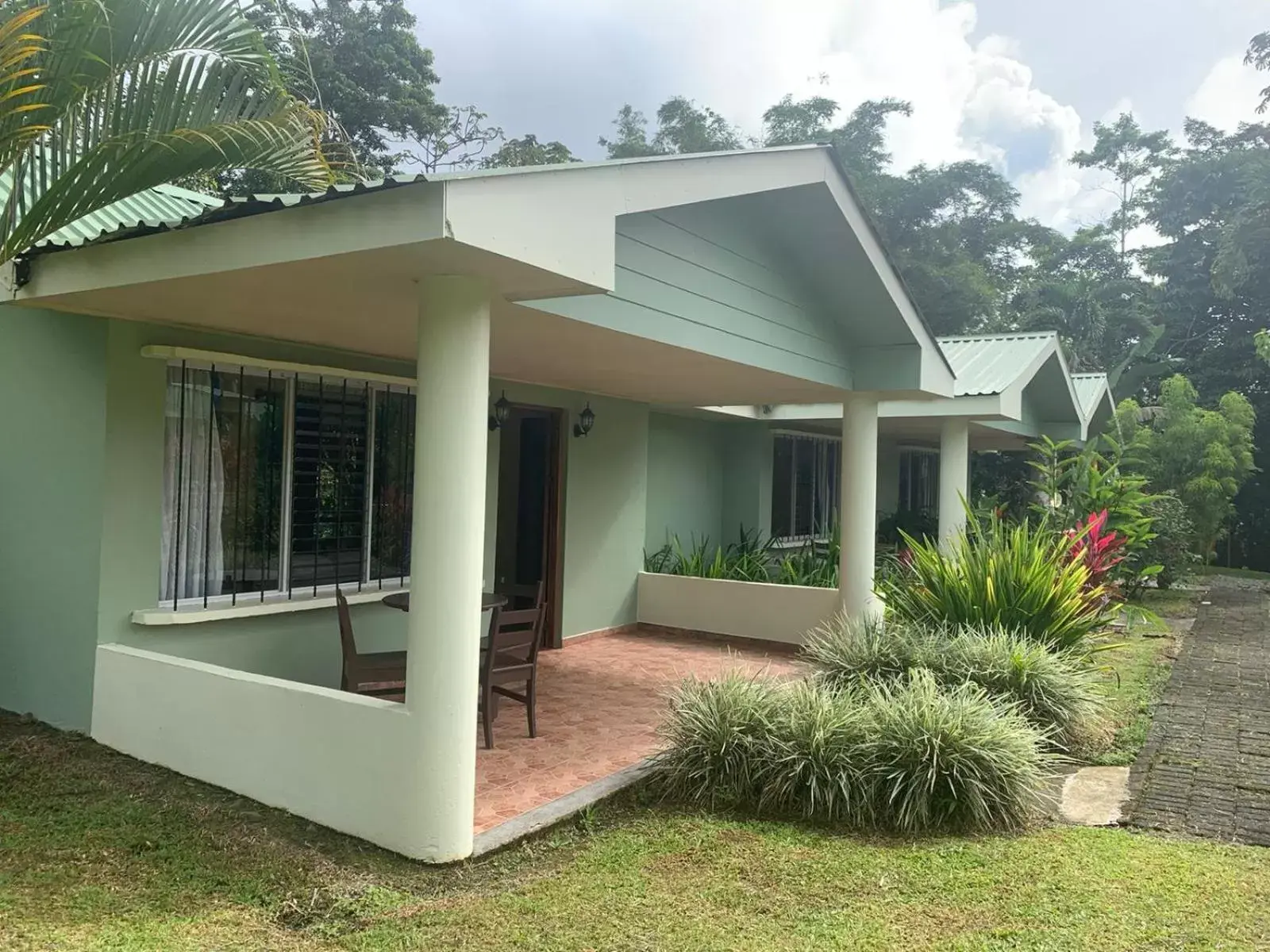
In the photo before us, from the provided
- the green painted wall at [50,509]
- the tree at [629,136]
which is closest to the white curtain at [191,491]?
the green painted wall at [50,509]

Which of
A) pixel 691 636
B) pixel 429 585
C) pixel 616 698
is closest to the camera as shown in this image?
pixel 429 585

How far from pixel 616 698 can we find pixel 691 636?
122 inches

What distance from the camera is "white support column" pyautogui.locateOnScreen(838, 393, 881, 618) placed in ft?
28.5

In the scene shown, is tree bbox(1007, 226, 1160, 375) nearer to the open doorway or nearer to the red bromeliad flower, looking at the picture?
the red bromeliad flower

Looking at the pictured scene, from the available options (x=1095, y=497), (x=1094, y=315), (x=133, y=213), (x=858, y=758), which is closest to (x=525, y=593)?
(x=858, y=758)

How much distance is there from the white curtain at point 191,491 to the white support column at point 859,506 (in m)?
5.38

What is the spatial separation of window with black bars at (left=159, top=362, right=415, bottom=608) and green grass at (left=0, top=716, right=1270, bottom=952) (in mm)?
1588

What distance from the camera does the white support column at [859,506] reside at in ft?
28.5

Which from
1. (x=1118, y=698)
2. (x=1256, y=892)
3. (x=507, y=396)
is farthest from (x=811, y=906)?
(x=507, y=396)

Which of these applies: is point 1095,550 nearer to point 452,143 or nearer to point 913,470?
point 913,470

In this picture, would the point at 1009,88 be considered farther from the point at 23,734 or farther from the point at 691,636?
the point at 23,734

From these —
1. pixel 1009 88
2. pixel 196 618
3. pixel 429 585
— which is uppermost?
pixel 1009 88

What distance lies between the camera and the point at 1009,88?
156 ft

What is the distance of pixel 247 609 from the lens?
5934mm
